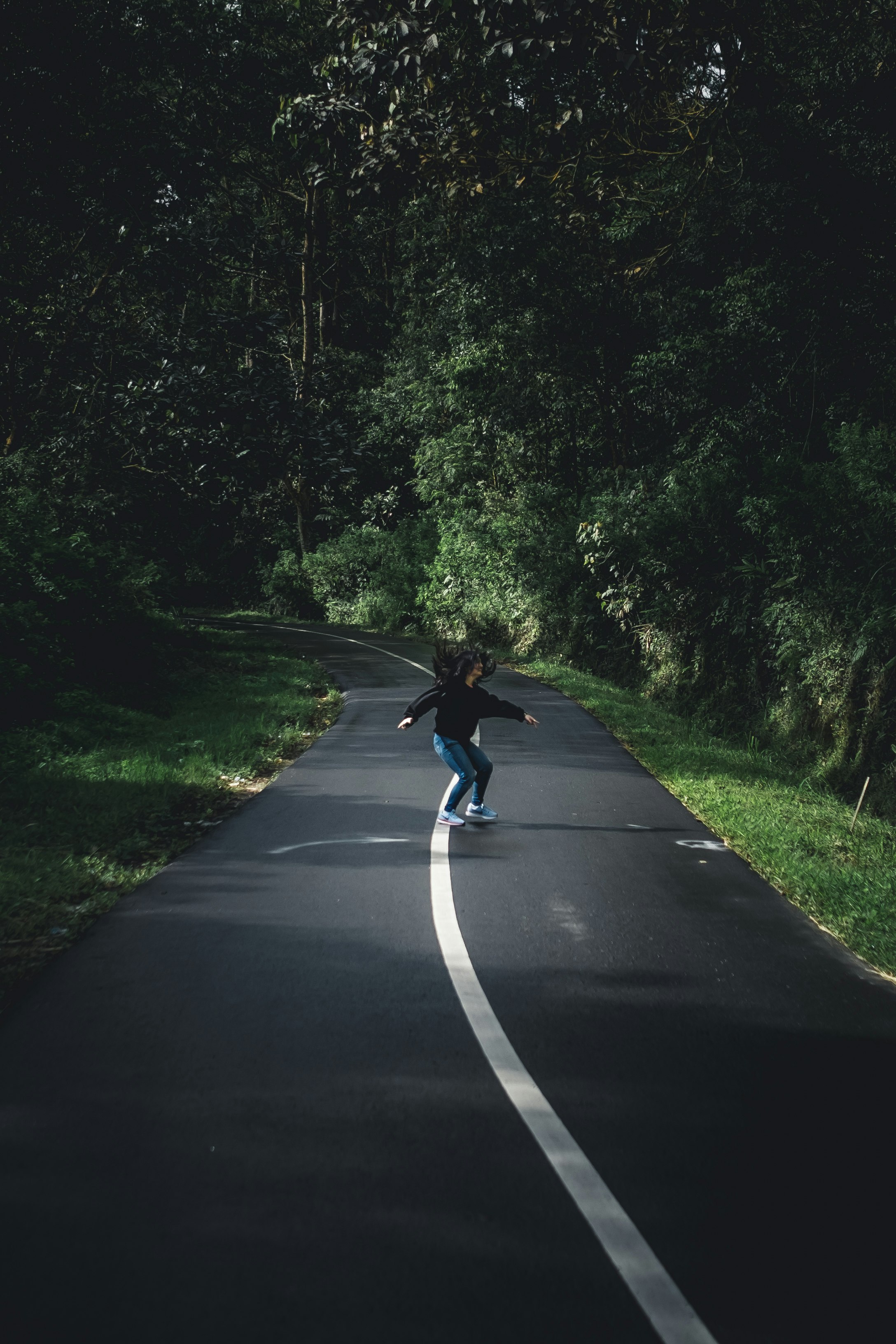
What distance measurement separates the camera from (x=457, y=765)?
973cm

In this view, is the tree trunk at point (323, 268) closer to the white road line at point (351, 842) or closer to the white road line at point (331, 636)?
the white road line at point (331, 636)

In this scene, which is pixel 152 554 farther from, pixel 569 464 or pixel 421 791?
pixel 421 791

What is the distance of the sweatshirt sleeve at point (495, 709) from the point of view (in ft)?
32.4

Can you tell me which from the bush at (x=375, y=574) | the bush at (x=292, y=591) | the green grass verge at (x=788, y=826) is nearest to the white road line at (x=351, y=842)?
the green grass verge at (x=788, y=826)

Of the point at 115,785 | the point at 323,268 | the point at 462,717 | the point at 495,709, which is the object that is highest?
the point at 323,268

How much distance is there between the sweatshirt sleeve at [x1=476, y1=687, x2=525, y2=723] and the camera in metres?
9.87

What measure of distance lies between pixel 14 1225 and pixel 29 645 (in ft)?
41.2

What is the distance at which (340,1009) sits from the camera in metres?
5.39

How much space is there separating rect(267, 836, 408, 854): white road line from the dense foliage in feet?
19.2

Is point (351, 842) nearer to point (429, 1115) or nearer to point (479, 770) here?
point (479, 770)

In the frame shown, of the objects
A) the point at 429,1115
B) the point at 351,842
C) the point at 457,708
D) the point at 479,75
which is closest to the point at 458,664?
the point at 457,708

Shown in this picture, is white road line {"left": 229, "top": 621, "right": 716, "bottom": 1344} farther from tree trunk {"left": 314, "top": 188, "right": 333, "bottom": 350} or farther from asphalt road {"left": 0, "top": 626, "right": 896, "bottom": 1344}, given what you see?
tree trunk {"left": 314, "top": 188, "right": 333, "bottom": 350}

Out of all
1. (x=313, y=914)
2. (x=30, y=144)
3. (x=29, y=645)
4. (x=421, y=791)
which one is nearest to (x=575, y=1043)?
(x=313, y=914)

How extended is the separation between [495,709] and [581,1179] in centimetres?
631
